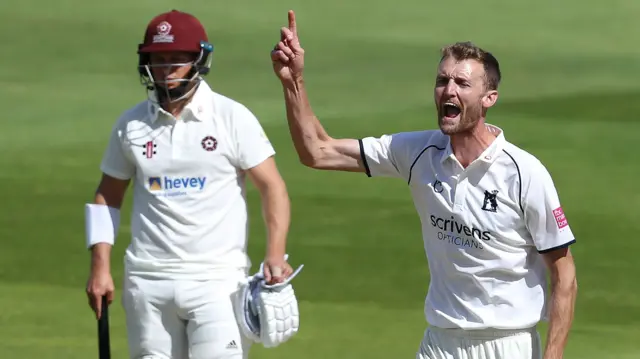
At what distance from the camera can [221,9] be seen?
61.7ft

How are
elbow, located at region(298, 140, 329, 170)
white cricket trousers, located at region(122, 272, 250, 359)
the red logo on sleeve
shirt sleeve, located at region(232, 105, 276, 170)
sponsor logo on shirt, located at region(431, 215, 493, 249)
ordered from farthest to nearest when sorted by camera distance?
1. shirt sleeve, located at region(232, 105, 276, 170)
2. white cricket trousers, located at region(122, 272, 250, 359)
3. elbow, located at region(298, 140, 329, 170)
4. sponsor logo on shirt, located at region(431, 215, 493, 249)
5. the red logo on sleeve

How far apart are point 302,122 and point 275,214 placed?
0.75m

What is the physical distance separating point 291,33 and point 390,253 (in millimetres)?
4973

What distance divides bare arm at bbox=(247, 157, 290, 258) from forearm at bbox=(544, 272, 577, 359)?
1.43 meters

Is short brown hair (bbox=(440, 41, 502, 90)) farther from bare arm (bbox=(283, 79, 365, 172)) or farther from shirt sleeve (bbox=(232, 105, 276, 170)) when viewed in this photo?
shirt sleeve (bbox=(232, 105, 276, 170))

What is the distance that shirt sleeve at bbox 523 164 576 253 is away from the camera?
497 centimetres

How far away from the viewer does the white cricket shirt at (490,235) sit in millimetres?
5008

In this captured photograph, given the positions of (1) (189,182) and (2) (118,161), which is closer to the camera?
(1) (189,182)

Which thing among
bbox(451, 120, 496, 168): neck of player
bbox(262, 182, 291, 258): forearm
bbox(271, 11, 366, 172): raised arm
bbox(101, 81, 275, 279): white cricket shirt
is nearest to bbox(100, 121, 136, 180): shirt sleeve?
bbox(101, 81, 275, 279): white cricket shirt

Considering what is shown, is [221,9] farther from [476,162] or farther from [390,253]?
[476,162]

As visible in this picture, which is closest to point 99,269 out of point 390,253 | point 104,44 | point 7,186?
point 390,253

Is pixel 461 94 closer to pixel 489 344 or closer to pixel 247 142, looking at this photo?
pixel 489 344

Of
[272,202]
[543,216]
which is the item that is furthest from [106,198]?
[543,216]

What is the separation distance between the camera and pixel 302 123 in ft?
17.6
